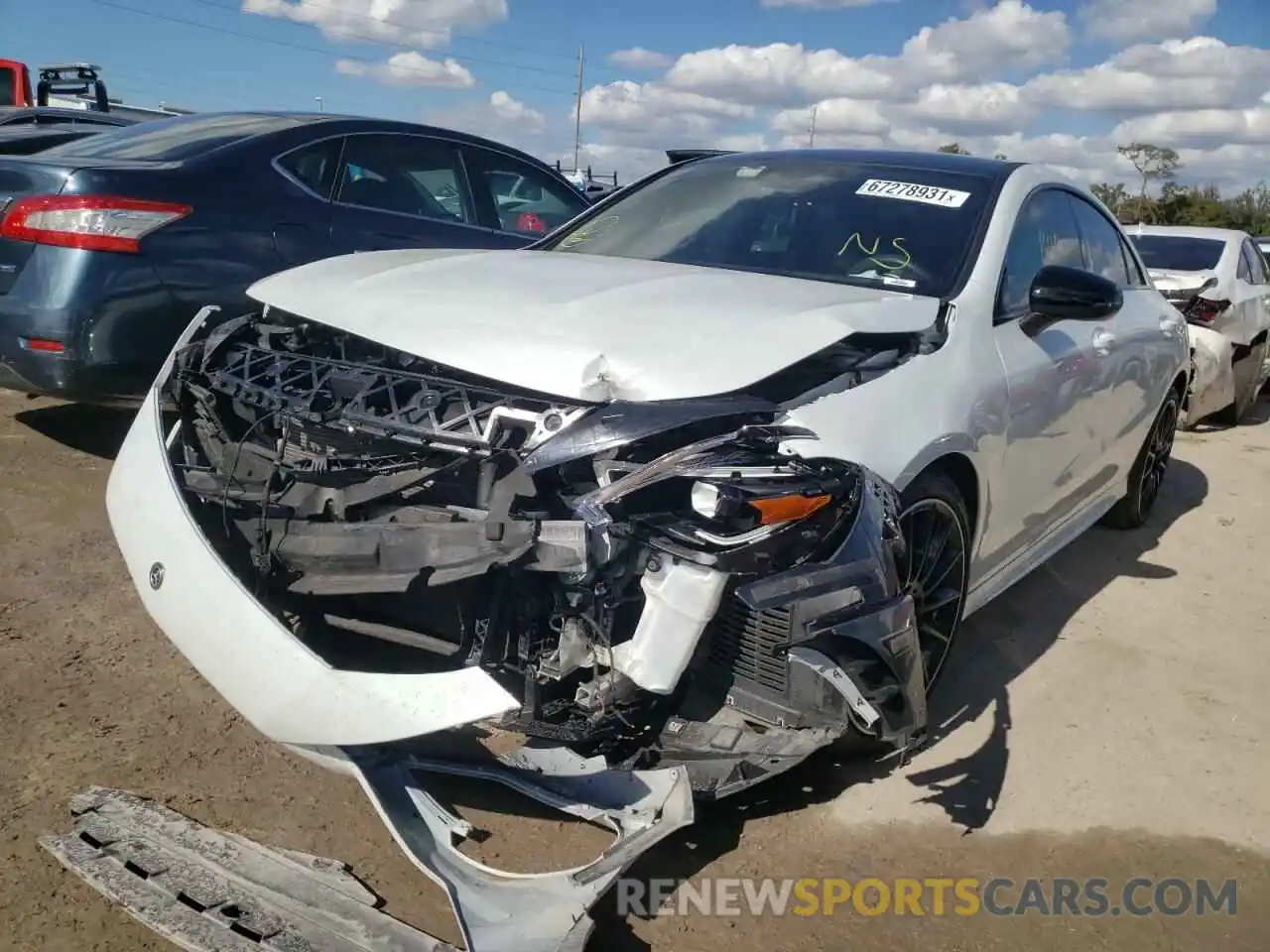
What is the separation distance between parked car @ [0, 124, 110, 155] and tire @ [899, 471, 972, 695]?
6.23 m

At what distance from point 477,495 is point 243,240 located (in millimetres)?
2773

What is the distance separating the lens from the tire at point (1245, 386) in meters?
8.29

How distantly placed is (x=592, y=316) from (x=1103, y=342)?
2359mm

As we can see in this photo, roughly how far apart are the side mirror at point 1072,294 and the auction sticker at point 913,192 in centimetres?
41

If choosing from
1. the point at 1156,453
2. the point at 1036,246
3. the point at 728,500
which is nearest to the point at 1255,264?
the point at 1156,453

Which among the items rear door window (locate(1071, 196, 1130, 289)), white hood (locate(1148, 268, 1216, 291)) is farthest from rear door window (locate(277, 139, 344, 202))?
white hood (locate(1148, 268, 1216, 291))

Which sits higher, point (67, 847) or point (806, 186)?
point (806, 186)

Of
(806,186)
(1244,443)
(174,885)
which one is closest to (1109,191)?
(1244,443)

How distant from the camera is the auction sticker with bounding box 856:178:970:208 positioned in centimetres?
350

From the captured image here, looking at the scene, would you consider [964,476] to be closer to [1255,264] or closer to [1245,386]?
[1245,386]

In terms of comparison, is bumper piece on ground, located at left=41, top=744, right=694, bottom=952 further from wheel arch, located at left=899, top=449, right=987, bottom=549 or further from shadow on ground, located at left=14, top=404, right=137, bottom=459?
shadow on ground, located at left=14, top=404, right=137, bottom=459

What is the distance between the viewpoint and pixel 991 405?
3064mm

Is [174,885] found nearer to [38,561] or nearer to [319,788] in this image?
[319,788]

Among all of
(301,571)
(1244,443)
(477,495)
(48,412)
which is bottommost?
(1244,443)
